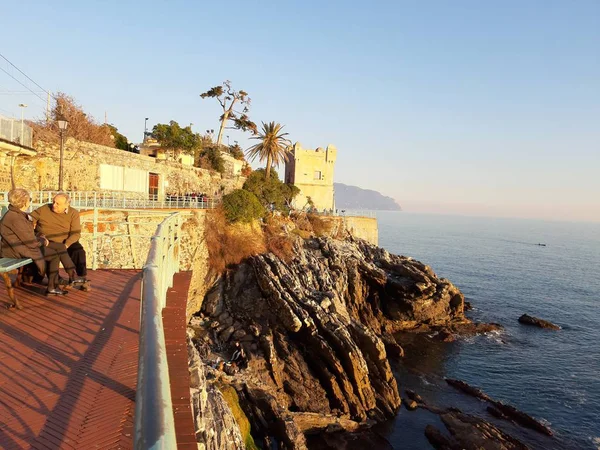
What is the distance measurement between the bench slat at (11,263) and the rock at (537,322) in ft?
124

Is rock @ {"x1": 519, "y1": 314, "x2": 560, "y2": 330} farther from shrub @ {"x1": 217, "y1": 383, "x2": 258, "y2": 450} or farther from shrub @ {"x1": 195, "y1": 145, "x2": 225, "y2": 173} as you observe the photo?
shrub @ {"x1": 195, "y1": 145, "x2": 225, "y2": 173}

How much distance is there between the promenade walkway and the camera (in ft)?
9.21

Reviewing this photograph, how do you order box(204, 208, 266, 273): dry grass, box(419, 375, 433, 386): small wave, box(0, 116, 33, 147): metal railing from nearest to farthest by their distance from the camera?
box(0, 116, 33, 147): metal railing
box(419, 375, 433, 386): small wave
box(204, 208, 266, 273): dry grass

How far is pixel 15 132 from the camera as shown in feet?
61.1

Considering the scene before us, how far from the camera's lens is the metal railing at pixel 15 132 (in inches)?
685

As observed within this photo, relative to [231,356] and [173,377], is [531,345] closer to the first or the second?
[231,356]

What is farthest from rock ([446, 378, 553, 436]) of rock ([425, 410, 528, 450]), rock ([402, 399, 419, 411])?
rock ([402, 399, 419, 411])

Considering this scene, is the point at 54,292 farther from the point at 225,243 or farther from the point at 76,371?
the point at 225,243

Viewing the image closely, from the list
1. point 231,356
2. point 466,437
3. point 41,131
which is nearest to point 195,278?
point 231,356

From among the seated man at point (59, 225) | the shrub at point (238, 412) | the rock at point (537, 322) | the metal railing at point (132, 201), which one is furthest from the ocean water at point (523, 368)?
the metal railing at point (132, 201)

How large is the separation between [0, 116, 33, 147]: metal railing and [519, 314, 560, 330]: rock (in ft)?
130

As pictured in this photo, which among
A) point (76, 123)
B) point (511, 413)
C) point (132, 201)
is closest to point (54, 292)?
point (132, 201)

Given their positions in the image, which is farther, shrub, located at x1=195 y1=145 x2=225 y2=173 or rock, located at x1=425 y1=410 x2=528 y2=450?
shrub, located at x1=195 y1=145 x2=225 y2=173

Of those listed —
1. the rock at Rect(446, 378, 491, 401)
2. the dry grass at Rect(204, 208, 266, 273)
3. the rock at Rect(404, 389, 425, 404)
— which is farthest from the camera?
the dry grass at Rect(204, 208, 266, 273)
